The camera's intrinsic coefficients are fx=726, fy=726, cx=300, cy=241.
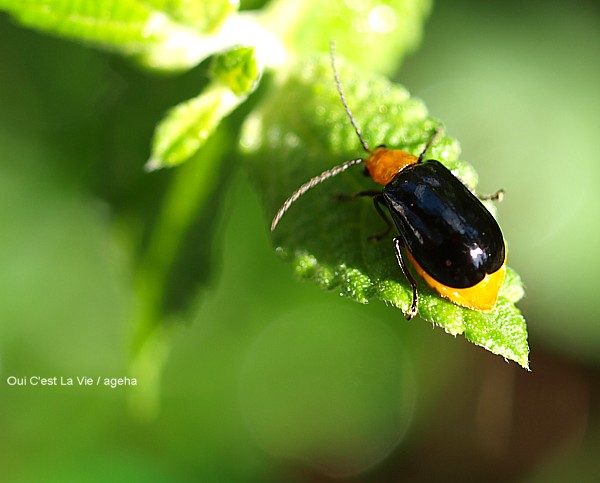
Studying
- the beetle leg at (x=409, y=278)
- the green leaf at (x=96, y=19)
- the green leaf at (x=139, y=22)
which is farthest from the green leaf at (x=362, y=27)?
the beetle leg at (x=409, y=278)

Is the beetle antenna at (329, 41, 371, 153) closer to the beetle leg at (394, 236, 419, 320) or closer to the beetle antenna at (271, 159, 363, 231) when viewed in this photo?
the beetle antenna at (271, 159, 363, 231)

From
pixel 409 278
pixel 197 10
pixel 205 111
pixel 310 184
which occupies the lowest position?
pixel 409 278

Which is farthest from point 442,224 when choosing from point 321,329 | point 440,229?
point 321,329

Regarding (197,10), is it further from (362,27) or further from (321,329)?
(321,329)

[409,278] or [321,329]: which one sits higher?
[321,329]

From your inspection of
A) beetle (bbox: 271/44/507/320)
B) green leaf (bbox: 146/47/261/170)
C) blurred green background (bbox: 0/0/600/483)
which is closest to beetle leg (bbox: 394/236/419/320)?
beetle (bbox: 271/44/507/320)

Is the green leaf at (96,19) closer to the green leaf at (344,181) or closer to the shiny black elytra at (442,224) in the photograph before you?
the green leaf at (344,181)
